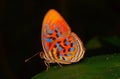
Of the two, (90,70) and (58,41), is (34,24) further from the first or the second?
(90,70)

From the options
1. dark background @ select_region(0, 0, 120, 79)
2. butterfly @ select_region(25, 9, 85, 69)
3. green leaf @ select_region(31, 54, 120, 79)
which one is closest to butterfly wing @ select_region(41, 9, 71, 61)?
butterfly @ select_region(25, 9, 85, 69)

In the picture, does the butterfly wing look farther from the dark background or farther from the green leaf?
the dark background

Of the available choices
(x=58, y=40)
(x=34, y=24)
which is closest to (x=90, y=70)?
(x=58, y=40)

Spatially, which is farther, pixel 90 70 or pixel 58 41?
pixel 58 41

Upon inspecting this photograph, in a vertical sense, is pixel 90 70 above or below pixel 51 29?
below

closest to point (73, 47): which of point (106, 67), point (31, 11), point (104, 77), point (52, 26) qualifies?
point (52, 26)

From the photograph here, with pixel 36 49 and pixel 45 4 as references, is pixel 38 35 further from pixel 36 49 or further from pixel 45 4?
pixel 45 4

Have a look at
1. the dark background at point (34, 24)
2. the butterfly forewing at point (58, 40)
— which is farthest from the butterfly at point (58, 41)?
the dark background at point (34, 24)
